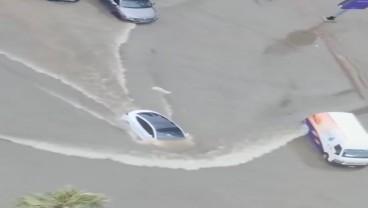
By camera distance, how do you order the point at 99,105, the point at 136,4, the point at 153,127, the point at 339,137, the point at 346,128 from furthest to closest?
the point at 136,4, the point at 99,105, the point at 346,128, the point at 339,137, the point at 153,127

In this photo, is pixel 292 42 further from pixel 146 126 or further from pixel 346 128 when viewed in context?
pixel 146 126

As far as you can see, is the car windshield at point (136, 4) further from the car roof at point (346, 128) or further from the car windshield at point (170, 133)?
the car roof at point (346, 128)

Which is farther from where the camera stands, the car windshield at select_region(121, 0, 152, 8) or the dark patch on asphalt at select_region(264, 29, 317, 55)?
the car windshield at select_region(121, 0, 152, 8)

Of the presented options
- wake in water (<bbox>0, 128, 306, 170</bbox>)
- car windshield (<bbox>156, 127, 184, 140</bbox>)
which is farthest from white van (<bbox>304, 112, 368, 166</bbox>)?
car windshield (<bbox>156, 127, 184, 140</bbox>)

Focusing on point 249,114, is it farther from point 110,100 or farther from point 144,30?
point 144,30

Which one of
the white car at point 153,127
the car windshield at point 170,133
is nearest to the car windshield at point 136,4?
the white car at point 153,127

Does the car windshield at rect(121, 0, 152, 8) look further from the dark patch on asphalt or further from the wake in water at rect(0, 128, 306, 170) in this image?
the wake in water at rect(0, 128, 306, 170)

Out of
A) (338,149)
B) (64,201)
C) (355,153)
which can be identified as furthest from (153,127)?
(64,201)
